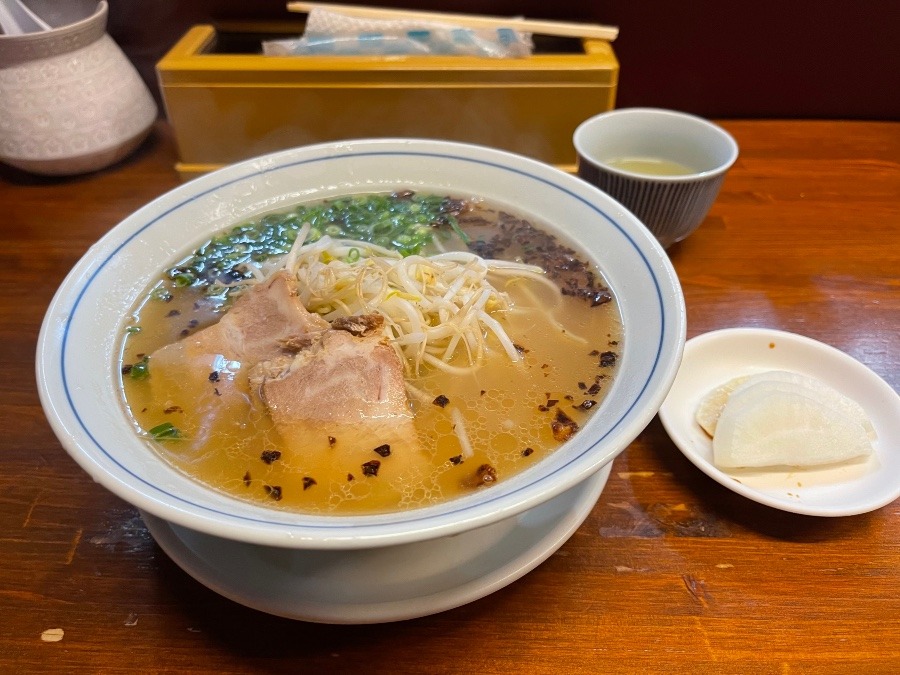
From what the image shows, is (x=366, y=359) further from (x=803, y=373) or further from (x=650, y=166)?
(x=650, y=166)

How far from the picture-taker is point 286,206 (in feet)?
5.40

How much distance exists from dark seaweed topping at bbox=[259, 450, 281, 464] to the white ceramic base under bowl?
5.8 inches

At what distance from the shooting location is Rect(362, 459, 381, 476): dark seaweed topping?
107cm

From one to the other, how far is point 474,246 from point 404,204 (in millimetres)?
236

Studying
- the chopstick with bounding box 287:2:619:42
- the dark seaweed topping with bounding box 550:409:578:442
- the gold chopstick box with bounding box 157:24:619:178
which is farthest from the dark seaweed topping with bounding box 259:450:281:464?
the chopstick with bounding box 287:2:619:42

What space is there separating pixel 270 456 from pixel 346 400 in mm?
161

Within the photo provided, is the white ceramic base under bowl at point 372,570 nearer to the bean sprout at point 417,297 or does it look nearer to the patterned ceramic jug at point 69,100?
the bean sprout at point 417,297

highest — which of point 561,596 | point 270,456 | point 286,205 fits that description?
point 286,205

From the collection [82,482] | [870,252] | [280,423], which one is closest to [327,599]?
[280,423]

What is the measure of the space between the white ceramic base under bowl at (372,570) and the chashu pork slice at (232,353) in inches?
9.8

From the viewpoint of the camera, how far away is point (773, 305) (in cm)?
167

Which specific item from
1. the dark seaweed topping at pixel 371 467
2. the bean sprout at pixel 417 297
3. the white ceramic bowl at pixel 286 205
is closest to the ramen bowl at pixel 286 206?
the white ceramic bowl at pixel 286 205

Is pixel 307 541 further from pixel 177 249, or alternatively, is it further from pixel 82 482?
pixel 177 249

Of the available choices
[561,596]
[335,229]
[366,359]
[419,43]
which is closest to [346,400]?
[366,359]
